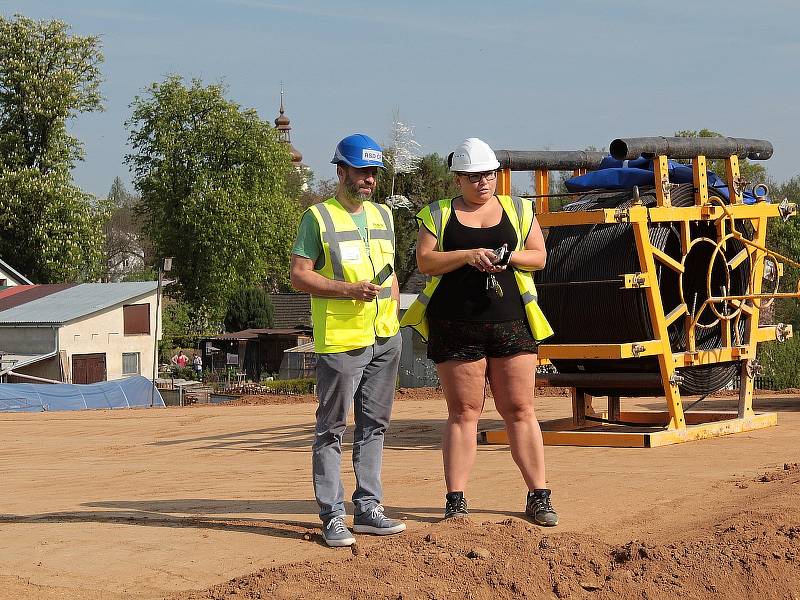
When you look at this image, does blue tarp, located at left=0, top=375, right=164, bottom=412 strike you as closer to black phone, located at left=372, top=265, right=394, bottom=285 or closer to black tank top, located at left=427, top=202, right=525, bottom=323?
black tank top, located at left=427, top=202, right=525, bottom=323

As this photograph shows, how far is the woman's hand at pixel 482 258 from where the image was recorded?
749 centimetres

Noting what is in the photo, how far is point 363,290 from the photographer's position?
7.04m

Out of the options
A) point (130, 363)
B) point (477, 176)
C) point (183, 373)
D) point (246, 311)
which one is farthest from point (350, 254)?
point (246, 311)

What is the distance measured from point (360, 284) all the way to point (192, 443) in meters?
8.12

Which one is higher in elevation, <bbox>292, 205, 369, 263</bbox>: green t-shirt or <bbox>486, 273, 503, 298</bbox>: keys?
<bbox>292, 205, 369, 263</bbox>: green t-shirt

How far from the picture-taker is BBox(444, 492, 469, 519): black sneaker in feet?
24.7

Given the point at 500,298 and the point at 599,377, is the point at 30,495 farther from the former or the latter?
the point at 599,377

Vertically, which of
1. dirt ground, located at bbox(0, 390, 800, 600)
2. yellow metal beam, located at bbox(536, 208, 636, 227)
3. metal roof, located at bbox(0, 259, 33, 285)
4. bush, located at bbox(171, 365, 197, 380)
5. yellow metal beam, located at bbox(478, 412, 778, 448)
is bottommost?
bush, located at bbox(171, 365, 197, 380)

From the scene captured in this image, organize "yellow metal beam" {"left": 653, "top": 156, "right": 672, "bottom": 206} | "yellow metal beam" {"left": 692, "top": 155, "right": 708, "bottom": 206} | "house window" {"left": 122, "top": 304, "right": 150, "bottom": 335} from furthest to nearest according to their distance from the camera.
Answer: "house window" {"left": 122, "top": 304, "right": 150, "bottom": 335} → "yellow metal beam" {"left": 692, "top": 155, "right": 708, "bottom": 206} → "yellow metal beam" {"left": 653, "top": 156, "right": 672, "bottom": 206}

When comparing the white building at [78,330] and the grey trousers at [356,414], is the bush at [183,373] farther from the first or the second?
the grey trousers at [356,414]

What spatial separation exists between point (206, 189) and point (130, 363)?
60.0 feet

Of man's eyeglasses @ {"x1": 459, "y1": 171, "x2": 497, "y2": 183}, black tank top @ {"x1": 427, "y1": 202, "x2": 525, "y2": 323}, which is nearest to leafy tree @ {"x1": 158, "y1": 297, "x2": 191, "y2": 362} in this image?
black tank top @ {"x1": 427, "y1": 202, "x2": 525, "y2": 323}

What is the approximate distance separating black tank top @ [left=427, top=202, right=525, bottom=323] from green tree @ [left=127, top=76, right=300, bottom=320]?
58.2 metres

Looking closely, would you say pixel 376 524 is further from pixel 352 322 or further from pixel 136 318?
pixel 136 318
